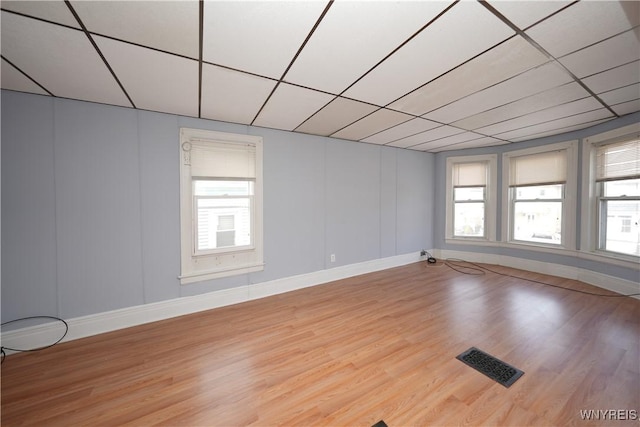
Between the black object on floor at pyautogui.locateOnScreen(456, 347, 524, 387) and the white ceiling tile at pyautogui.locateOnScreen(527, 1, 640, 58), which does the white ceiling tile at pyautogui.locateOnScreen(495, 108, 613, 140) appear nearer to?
the white ceiling tile at pyautogui.locateOnScreen(527, 1, 640, 58)

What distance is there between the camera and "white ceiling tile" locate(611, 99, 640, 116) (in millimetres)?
2717

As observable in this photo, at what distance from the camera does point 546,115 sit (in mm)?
3037

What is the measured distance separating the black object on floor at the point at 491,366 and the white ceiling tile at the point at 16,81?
4.35 m

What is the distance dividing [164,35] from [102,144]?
172cm

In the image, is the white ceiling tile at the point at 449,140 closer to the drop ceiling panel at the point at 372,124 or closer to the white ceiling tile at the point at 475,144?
the white ceiling tile at the point at 475,144

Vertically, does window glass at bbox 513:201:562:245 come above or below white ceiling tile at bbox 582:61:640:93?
below

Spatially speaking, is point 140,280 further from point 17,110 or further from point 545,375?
point 545,375

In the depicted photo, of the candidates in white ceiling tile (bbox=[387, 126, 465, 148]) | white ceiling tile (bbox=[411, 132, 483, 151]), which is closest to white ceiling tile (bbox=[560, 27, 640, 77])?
white ceiling tile (bbox=[387, 126, 465, 148])

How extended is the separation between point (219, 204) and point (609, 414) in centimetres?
387

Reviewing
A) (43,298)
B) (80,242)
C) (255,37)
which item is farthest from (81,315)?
(255,37)

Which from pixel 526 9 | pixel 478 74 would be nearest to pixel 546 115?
pixel 478 74

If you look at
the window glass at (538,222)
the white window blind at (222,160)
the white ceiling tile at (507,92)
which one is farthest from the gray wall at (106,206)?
the window glass at (538,222)

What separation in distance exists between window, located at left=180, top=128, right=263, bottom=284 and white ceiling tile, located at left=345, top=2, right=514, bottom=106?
173 centimetres

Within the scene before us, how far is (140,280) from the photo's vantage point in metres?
2.68
